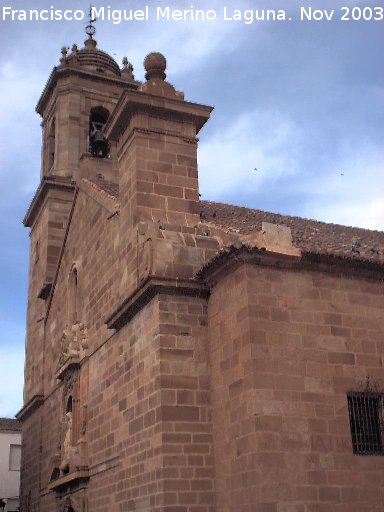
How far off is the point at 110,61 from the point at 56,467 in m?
13.2

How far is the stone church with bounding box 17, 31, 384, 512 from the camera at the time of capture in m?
8.73

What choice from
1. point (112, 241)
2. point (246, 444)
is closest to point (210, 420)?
point (246, 444)

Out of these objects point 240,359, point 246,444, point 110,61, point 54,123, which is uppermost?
point 110,61

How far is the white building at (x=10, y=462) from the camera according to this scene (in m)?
29.9

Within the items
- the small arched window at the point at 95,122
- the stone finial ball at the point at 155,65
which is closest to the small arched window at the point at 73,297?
the stone finial ball at the point at 155,65

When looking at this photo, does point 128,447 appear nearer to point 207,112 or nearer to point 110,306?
point 110,306

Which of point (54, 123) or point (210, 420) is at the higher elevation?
point (54, 123)

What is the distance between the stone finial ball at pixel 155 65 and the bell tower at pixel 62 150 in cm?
525

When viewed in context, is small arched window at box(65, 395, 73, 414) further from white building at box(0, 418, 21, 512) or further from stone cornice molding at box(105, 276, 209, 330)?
white building at box(0, 418, 21, 512)

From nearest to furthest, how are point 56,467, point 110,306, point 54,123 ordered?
point 110,306 < point 56,467 < point 54,123

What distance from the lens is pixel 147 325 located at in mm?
10320

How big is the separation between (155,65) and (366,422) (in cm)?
721

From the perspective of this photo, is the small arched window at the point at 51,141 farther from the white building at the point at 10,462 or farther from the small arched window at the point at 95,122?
the white building at the point at 10,462

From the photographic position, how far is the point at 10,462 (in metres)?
30.8
